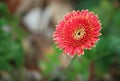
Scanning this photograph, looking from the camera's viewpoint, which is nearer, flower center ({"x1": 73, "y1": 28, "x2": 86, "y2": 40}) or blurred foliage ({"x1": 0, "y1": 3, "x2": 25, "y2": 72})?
flower center ({"x1": 73, "y1": 28, "x2": 86, "y2": 40})

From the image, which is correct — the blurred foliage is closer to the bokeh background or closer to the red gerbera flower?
the bokeh background

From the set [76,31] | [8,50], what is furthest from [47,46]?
[76,31]

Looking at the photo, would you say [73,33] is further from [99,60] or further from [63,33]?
[99,60]

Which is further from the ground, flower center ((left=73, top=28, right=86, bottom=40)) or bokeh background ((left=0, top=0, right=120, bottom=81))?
bokeh background ((left=0, top=0, right=120, bottom=81))

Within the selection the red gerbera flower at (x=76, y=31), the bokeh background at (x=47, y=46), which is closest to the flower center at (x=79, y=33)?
the red gerbera flower at (x=76, y=31)

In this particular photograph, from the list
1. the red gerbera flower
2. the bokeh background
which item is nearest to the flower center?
the red gerbera flower

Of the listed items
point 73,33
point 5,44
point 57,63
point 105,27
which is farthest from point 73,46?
point 105,27

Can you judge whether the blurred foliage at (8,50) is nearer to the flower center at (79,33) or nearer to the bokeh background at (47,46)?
the bokeh background at (47,46)
